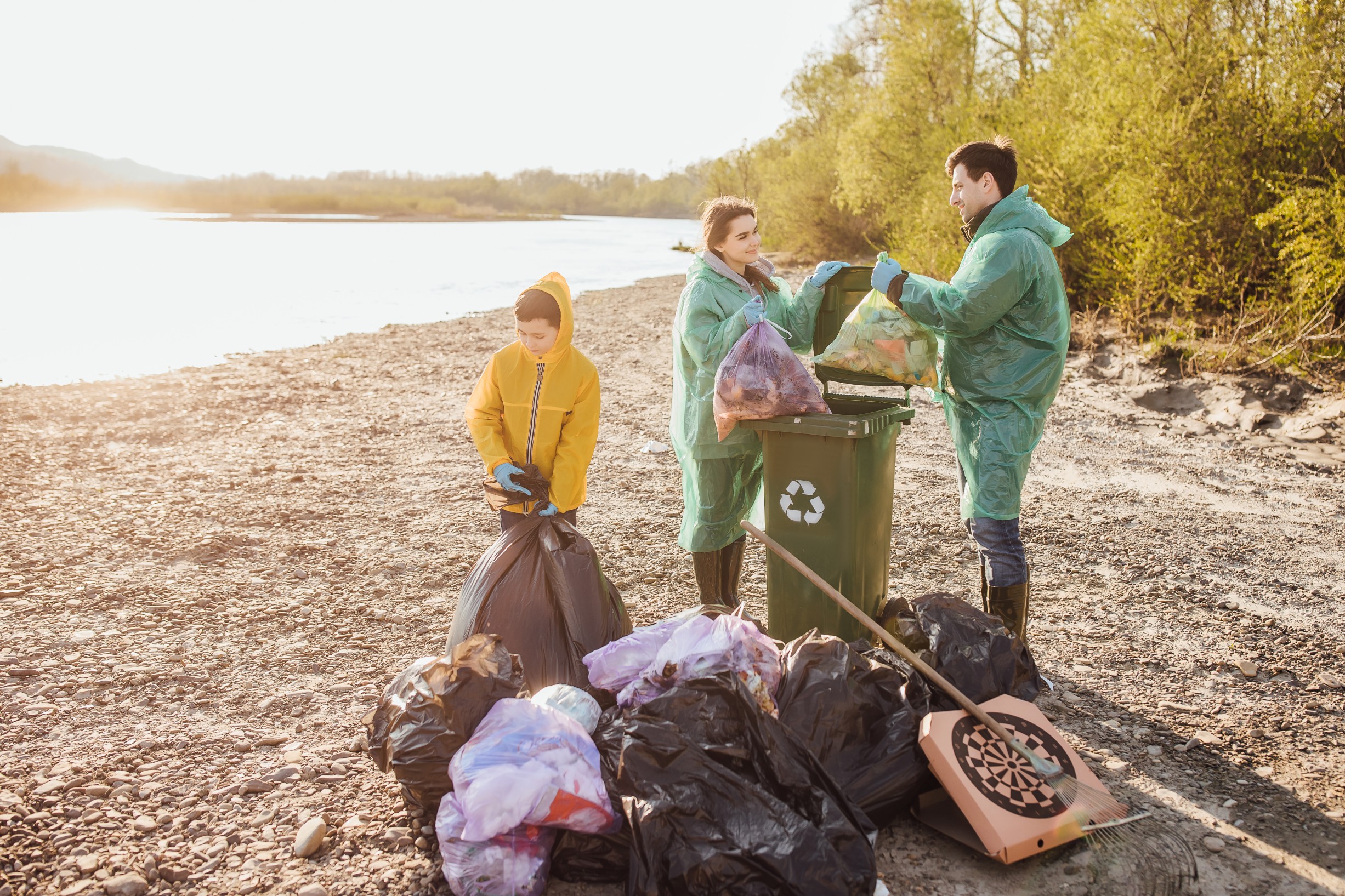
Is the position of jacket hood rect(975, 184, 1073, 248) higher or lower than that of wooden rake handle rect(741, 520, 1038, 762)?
higher

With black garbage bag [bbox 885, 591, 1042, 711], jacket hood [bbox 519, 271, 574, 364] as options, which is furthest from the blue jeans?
jacket hood [bbox 519, 271, 574, 364]

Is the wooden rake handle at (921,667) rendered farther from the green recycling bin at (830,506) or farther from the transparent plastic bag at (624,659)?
the transparent plastic bag at (624,659)

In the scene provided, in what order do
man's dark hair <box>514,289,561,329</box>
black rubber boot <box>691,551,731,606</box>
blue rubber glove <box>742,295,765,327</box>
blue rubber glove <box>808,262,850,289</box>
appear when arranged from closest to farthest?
man's dark hair <box>514,289,561,329</box>
blue rubber glove <box>742,295,765,327</box>
blue rubber glove <box>808,262,850,289</box>
black rubber boot <box>691,551,731,606</box>

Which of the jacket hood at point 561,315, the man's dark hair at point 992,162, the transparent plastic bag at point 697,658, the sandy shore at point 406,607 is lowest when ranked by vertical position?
the sandy shore at point 406,607

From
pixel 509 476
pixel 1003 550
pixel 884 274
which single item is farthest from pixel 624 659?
pixel 884 274

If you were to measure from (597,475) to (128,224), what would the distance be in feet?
215

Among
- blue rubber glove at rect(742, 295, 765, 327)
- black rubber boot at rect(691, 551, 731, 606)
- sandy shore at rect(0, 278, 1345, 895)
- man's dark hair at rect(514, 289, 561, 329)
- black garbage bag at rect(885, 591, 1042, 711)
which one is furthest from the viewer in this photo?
black rubber boot at rect(691, 551, 731, 606)

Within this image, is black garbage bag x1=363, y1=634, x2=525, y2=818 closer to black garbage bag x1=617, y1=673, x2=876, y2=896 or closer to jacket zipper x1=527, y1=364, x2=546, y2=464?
black garbage bag x1=617, y1=673, x2=876, y2=896

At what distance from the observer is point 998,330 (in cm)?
310

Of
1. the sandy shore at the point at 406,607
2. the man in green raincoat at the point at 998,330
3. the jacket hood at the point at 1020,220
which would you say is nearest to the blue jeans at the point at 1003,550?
the man in green raincoat at the point at 998,330

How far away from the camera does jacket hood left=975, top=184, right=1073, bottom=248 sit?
3.04m

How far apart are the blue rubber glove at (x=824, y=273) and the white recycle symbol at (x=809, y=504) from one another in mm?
760

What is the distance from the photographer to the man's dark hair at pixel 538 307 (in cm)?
306

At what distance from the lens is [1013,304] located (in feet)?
9.84
